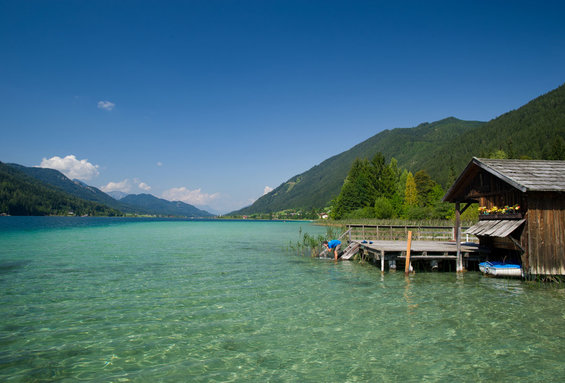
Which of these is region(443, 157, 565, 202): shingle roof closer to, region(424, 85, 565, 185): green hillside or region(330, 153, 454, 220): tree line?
region(330, 153, 454, 220): tree line

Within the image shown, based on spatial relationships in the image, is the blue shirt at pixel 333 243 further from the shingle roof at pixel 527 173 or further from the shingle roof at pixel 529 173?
the shingle roof at pixel 529 173

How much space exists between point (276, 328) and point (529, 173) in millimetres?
13925

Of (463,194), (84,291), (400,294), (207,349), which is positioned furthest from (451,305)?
(84,291)

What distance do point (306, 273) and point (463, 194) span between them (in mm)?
10830

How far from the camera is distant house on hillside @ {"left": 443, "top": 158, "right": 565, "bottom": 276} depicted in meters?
14.8

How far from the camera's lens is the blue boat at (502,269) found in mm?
15992

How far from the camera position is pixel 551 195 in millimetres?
14930

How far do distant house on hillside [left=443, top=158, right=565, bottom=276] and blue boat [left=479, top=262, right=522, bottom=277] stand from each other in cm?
58

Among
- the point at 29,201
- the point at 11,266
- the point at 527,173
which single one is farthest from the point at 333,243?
the point at 29,201

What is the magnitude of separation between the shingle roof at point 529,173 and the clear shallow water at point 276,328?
4.37 m

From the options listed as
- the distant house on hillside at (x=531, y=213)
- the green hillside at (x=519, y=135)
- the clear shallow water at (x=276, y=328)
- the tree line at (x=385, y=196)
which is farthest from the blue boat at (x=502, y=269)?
the green hillside at (x=519, y=135)

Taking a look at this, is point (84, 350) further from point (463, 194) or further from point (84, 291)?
point (463, 194)

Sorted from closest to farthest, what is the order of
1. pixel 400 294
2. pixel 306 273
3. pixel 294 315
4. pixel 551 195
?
pixel 294 315
pixel 400 294
pixel 551 195
pixel 306 273

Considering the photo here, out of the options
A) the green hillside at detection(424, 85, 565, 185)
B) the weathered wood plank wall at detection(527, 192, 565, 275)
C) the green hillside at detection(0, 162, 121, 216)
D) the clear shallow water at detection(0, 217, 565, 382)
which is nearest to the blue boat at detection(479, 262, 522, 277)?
the clear shallow water at detection(0, 217, 565, 382)
